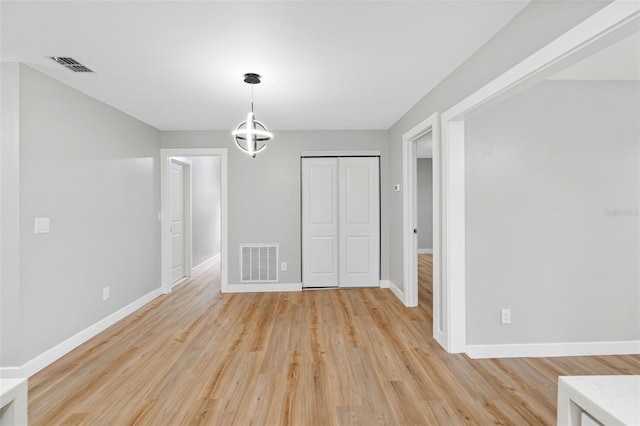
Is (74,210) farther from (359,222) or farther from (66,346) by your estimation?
(359,222)

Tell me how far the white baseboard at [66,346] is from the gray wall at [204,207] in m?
2.22

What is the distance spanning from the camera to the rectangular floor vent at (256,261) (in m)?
4.89

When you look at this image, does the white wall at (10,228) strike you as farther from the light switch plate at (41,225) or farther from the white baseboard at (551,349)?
the white baseboard at (551,349)

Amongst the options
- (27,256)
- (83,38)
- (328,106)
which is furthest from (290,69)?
(27,256)

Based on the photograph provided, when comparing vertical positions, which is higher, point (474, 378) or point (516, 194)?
point (516, 194)

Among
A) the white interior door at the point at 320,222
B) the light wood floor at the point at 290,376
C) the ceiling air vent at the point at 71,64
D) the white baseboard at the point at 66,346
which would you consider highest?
the ceiling air vent at the point at 71,64

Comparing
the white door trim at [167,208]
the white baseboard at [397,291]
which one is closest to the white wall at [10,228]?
the white door trim at [167,208]

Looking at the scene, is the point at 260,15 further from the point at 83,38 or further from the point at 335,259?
the point at 335,259

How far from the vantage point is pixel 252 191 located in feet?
16.0

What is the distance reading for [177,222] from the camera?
5.42m

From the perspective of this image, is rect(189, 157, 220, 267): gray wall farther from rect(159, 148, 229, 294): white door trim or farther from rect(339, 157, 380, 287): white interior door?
rect(339, 157, 380, 287): white interior door

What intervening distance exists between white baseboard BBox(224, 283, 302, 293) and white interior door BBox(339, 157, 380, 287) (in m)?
0.77

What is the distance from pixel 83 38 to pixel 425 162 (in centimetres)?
809

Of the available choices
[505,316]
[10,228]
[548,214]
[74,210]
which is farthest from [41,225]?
[548,214]
